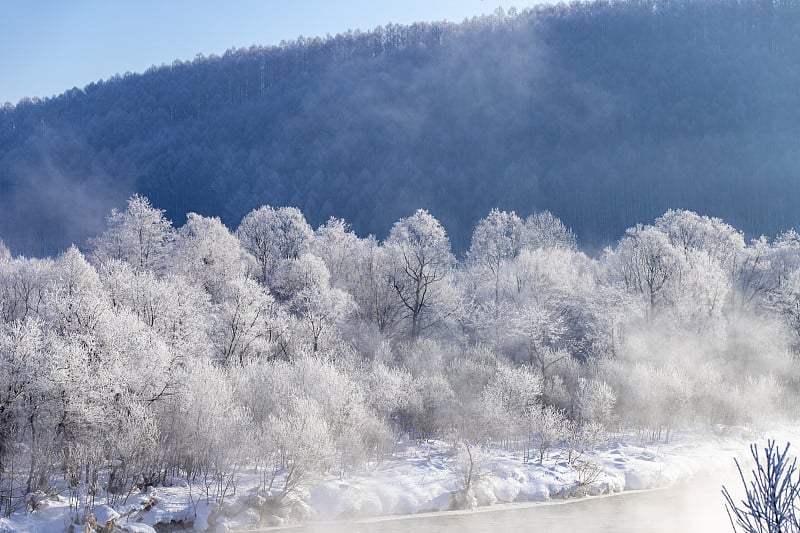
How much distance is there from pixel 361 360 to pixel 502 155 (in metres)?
141

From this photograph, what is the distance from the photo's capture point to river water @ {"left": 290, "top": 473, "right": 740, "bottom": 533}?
1237 inches

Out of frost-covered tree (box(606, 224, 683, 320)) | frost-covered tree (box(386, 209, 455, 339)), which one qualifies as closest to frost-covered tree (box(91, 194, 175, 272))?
frost-covered tree (box(386, 209, 455, 339))

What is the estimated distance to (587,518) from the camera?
3334 cm

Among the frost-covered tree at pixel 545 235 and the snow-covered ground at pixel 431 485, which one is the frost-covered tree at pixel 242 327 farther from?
the frost-covered tree at pixel 545 235

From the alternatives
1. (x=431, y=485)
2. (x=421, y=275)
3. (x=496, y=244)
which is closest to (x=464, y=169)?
(x=496, y=244)

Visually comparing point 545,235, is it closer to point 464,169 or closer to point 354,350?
point 354,350

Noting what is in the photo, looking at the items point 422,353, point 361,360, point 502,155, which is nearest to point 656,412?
point 422,353

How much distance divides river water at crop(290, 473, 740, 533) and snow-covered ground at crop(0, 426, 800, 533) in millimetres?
1000

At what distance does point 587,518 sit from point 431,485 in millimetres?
7727

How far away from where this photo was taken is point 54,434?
3109 cm

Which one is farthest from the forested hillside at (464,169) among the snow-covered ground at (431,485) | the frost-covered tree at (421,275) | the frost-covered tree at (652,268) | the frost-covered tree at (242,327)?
→ the snow-covered ground at (431,485)

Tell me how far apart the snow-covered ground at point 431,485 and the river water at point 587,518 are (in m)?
1.00

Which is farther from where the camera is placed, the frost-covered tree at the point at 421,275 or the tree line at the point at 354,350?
the frost-covered tree at the point at 421,275

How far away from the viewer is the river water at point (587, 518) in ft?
103
